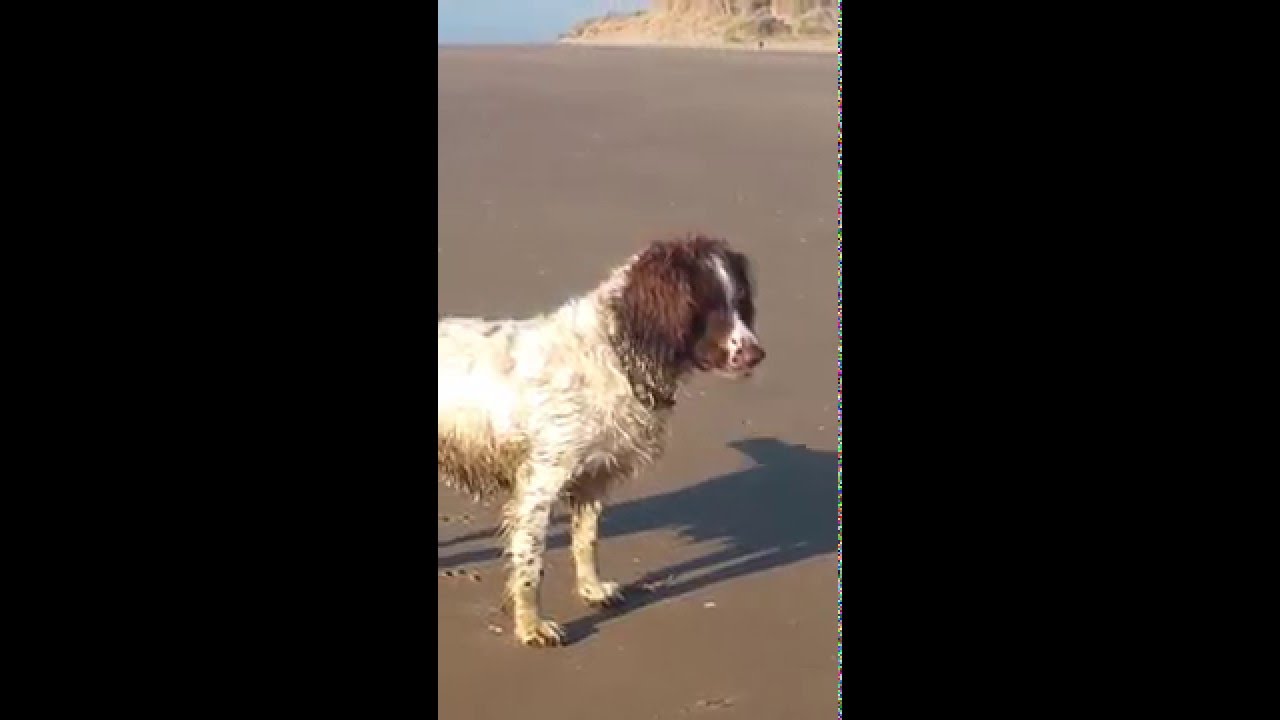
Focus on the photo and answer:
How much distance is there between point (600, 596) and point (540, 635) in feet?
1.41

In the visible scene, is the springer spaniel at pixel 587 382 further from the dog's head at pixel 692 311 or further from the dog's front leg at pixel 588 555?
the dog's front leg at pixel 588 555

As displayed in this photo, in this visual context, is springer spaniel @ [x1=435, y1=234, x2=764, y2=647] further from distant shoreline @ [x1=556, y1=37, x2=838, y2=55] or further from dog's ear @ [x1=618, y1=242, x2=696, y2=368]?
distant shoreline @ [x1=556, y1=37, x2=838, y2=55]

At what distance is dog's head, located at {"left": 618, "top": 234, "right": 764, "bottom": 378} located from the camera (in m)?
4.43

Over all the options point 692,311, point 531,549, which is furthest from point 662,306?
point 531,549

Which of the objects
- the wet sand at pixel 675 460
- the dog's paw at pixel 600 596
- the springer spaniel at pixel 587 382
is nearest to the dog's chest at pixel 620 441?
the springer spaniel at pixel 587 382

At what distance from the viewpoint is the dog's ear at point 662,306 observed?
Answer: 443 centimetres

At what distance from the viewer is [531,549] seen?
4438 millimetres

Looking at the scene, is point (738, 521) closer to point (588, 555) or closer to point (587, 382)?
point (588, 555)
